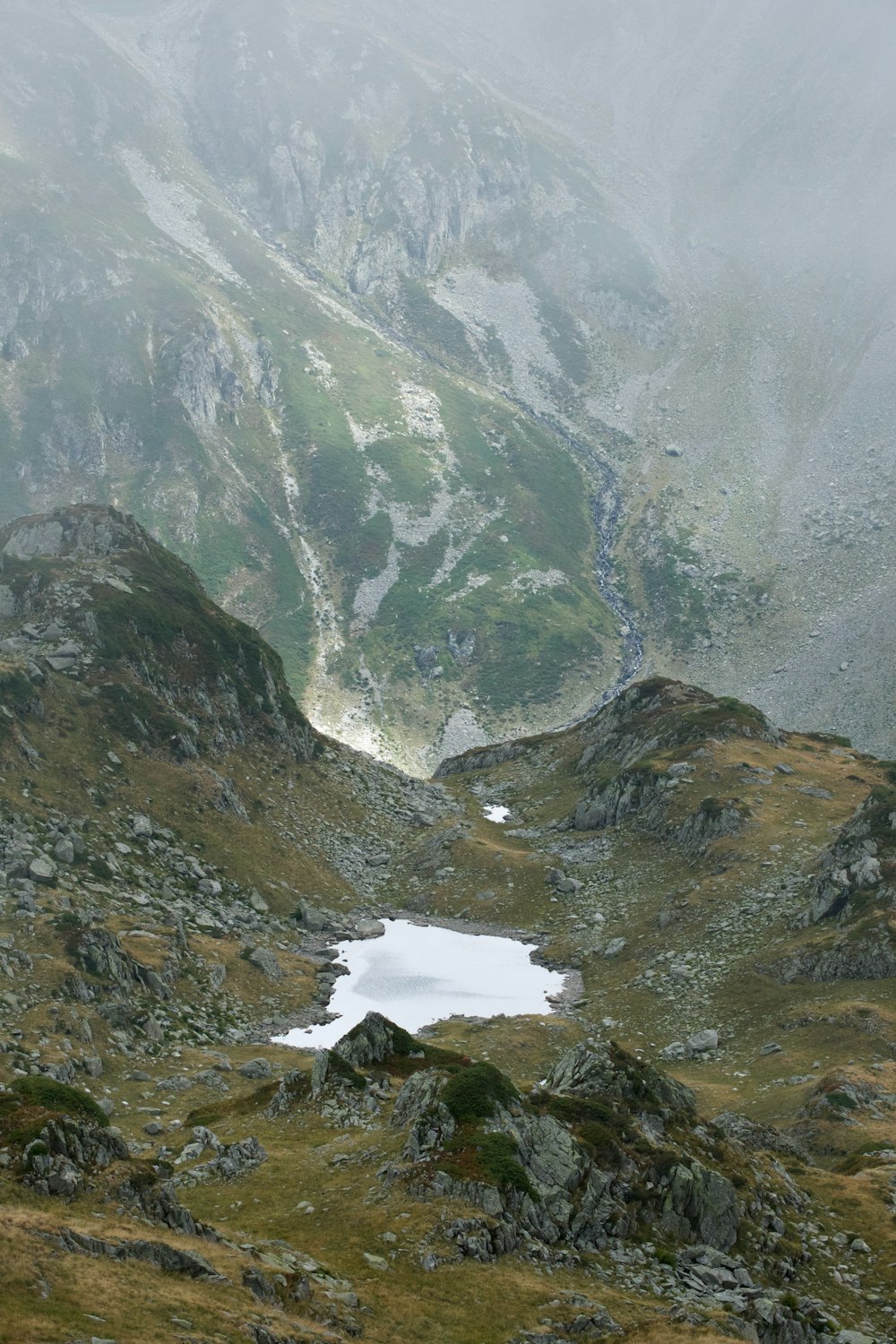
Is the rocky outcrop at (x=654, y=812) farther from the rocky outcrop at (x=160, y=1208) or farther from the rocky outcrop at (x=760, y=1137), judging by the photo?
Answer: the rocky outcrop at (x=160, y=1208)

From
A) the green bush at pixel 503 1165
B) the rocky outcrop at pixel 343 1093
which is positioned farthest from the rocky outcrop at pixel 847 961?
the green bush at pixel 503 1165

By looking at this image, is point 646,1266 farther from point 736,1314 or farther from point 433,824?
point 433,824

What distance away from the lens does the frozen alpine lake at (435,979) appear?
7269 centimetres

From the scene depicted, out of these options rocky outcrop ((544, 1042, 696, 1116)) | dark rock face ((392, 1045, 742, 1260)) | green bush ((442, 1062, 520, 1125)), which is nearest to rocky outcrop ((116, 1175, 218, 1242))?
dark rock face ((392, 1045, 742, 1260))

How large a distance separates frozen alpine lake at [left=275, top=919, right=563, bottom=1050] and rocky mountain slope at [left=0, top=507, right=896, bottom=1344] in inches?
91.7

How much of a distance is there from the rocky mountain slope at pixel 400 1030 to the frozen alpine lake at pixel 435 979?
2.33 meters

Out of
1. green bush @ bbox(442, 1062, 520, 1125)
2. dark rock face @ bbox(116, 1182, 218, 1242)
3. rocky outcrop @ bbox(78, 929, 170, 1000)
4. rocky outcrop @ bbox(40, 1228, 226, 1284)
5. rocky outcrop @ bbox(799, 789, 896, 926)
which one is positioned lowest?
rocky outcrop @ bbox(40, 1228, 226, 1284)

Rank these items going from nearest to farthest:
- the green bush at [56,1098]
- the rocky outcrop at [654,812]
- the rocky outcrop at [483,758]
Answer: the green bush at [56,1098] → the rocky outcrop at [654,812] → the rocky outcrop at [483,758]

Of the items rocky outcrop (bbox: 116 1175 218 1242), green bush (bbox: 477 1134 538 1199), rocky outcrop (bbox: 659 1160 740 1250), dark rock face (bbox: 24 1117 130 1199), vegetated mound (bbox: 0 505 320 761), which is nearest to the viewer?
dark rock face (bbox: 24 1117 130 1199)

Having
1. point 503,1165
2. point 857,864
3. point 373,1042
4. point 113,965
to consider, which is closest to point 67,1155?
point 503,1165

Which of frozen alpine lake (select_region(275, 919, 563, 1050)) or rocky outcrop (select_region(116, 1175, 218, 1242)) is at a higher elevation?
frozen alpine lake (select_region(275, 919, 563, 1050))

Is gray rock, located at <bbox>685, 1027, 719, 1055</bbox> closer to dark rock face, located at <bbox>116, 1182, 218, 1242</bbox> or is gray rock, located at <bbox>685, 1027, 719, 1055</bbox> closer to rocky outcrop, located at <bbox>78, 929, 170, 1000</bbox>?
rocky outcrop, located at <bbox>78, 929, 170, 1000</bbox>

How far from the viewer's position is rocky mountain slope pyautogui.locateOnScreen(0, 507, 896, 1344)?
29.3m

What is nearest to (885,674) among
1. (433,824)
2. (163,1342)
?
(433,824)
